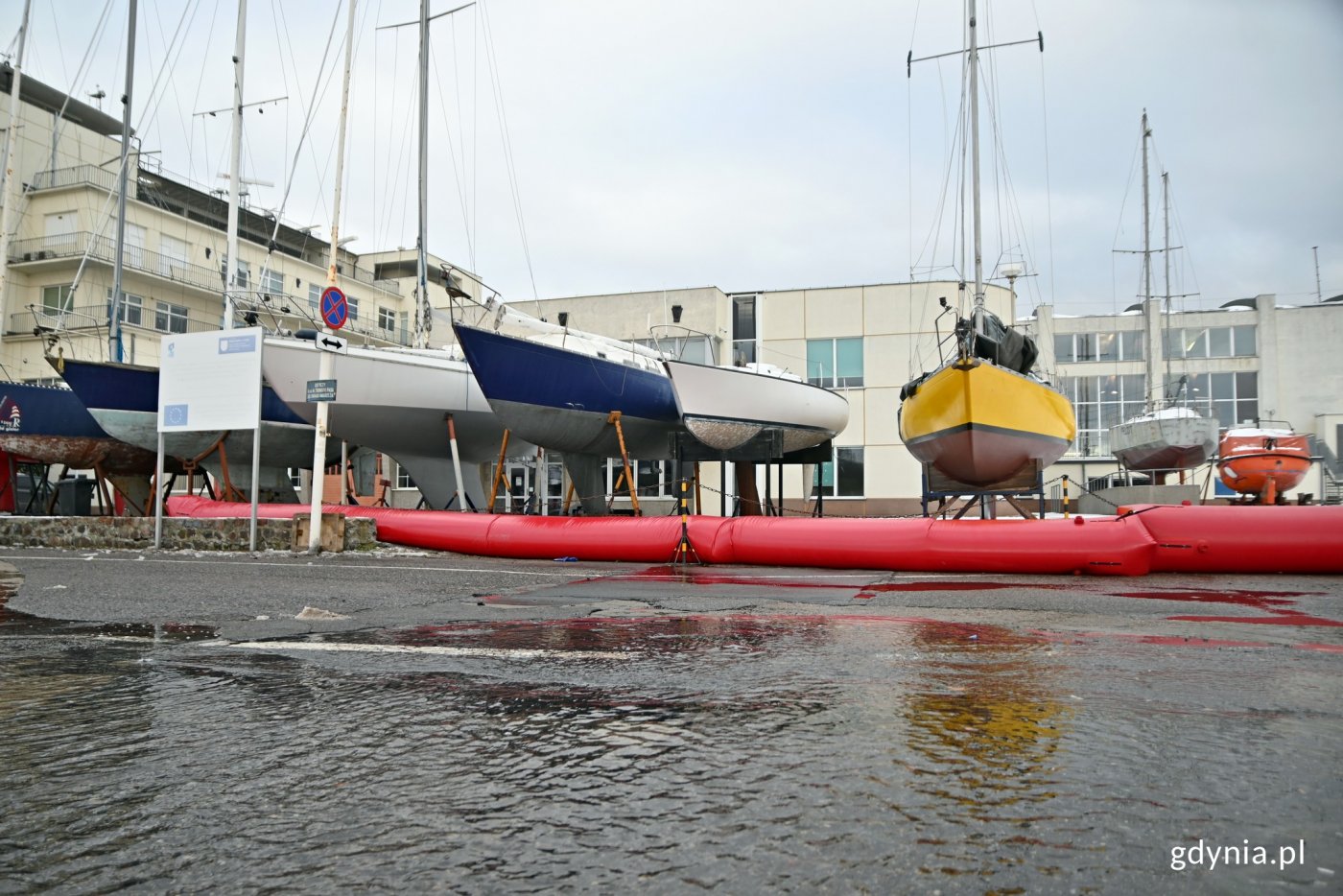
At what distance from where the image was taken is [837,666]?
11.9 feet

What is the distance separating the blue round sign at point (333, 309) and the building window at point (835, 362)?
18.7 m

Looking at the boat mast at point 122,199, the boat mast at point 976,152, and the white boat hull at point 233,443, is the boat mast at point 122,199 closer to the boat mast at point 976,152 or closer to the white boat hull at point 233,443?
the white boat hull at point 233,443

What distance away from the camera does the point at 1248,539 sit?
8.50 metres

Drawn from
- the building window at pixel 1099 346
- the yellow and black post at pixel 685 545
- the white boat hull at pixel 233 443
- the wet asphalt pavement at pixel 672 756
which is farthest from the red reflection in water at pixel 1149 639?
the building window at pixel 1099 346

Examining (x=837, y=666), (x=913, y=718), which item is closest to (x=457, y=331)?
(x=837, y=666)

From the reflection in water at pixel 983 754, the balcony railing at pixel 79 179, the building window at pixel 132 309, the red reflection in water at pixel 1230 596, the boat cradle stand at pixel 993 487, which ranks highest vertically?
the balcony railing at pixel 79 179

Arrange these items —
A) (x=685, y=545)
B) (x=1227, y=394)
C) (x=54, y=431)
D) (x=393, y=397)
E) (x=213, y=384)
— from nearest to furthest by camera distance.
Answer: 1. (x=685, y=545)
2. (x=213, y=384)
3. (x=393, y=397)
4. (x=54, y=431)
5. (x=1227, y=394)

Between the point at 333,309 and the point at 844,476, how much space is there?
19654mm

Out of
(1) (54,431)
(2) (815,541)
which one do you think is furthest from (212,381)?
(1) (54,431)

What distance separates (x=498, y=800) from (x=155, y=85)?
1101 inches

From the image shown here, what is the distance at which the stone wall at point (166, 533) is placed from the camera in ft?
39.8

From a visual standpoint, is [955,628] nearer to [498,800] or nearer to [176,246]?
[498,800]

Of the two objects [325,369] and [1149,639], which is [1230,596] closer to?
[1149,639]

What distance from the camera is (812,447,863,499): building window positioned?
2784 cm
